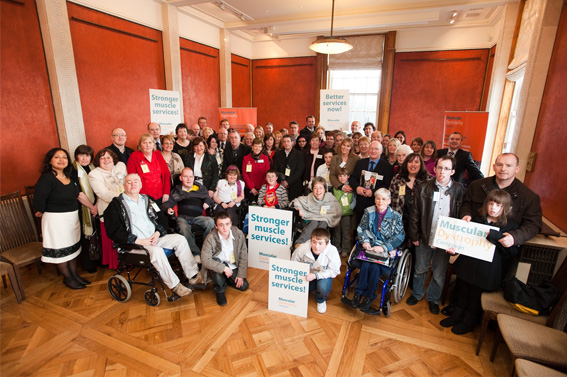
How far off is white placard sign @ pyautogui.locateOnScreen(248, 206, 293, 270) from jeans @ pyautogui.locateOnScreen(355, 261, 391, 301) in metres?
0.91

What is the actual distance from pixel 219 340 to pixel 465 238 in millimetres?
2313

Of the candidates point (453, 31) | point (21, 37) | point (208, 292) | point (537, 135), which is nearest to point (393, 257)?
point (208, 292)

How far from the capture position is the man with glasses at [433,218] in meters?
2.71

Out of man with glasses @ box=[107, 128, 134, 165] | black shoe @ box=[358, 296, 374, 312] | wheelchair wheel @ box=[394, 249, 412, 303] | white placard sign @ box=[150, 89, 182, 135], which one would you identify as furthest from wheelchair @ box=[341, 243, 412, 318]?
white placard sign @ box=[150, 89, 182, 135]

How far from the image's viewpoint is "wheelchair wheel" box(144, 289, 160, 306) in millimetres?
2943

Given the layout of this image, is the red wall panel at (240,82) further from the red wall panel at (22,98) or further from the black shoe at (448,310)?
the black shoe at (448,310)

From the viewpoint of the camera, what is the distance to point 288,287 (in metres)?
2.80

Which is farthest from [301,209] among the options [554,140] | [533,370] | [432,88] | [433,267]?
[432,88]

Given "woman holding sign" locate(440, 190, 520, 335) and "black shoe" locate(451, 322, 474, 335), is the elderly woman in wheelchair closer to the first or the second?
"woman holding sign" locate(440, 190, 520, 335)

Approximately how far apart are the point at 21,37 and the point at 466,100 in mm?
9291

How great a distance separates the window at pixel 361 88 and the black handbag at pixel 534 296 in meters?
7.19

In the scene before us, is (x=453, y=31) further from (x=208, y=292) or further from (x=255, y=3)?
(x=208, y=292)

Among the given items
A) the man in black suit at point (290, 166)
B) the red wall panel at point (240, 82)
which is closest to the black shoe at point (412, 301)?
the man in black suit at point (290, 166)

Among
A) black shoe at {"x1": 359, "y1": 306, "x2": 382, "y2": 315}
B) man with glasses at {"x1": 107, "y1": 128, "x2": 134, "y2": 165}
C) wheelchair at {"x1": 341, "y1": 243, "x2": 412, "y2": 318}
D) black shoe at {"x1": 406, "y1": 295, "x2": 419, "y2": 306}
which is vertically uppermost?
man with glasses at {"x1": 107, "y1": 128, "x2": 134, "y2": 165}
